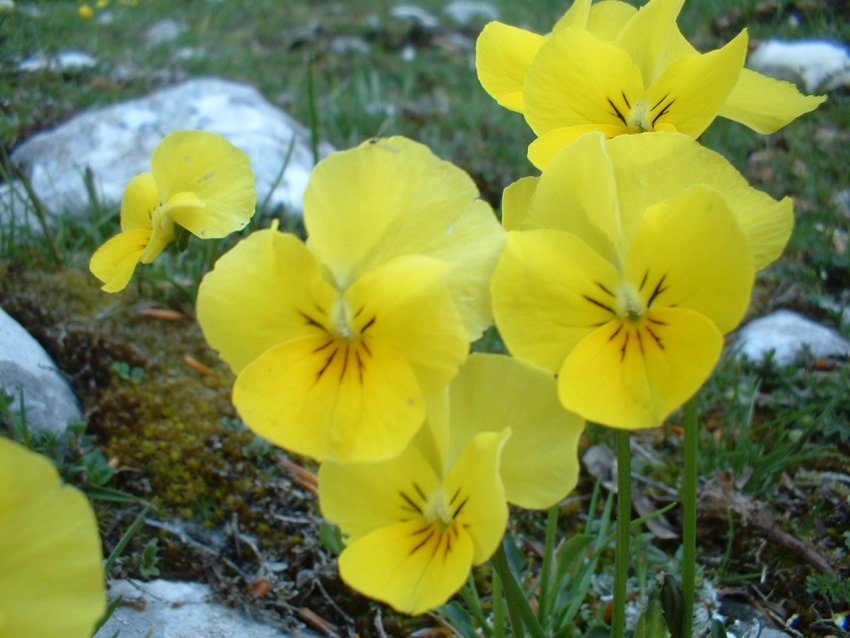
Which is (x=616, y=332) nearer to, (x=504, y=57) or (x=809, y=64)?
(x=504, y=57)

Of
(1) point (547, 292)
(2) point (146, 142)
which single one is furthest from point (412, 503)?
(2) point (146, 142)

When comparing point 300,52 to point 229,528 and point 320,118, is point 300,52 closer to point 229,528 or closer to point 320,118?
point 320,118

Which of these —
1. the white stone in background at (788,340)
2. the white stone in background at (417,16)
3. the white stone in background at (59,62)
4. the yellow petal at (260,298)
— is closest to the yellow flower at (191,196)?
the yellow petal at (260,298)

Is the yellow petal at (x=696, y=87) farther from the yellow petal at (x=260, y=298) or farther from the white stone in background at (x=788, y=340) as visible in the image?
the white stone in background at (x=788, y=340)

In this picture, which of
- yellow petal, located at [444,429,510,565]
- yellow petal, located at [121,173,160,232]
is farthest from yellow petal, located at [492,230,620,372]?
yellow petal, located at [121,173,160,232]

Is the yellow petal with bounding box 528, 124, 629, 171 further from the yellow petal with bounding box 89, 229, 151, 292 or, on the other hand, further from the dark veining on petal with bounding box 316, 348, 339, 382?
the yellow petal with bounding box 89, 229, 151, 292

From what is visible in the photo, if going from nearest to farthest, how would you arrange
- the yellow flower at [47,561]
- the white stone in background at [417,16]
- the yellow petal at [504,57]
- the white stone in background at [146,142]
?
the yellow flower at [47,561], the yellow petal at [504,57], the white stone in background at [146,142], the white stone in background at [417,16]

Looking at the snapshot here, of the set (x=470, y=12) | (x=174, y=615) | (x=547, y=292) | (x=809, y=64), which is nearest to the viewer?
(x=547, y=292)
